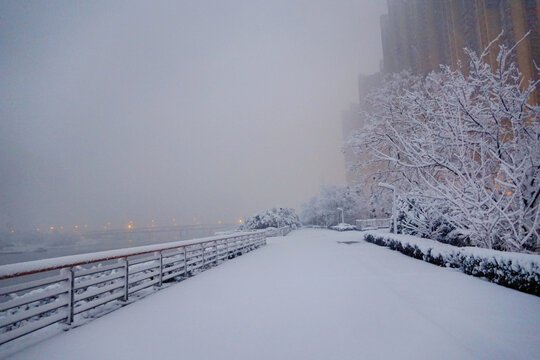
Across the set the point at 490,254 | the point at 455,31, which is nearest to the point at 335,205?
the point at 455,31

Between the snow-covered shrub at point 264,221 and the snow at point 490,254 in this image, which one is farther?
the snow-covered shrub at point 264,221

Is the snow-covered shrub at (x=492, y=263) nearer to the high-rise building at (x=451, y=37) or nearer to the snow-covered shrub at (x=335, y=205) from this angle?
the high-rise building at (x=451, y=37)

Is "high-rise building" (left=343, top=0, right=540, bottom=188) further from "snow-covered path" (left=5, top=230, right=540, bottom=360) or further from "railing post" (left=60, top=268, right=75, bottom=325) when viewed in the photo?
"railing post" (left=60, top=268, right=75, bottom=325)

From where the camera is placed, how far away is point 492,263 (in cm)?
635

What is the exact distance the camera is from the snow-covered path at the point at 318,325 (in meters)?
3.06

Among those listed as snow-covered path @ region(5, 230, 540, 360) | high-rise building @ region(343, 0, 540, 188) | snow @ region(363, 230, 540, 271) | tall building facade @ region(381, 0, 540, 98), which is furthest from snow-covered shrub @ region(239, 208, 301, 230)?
snow-covered path @ region(5, 230, 540, 360)

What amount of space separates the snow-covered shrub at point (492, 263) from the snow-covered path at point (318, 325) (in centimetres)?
27

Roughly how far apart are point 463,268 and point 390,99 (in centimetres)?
1372

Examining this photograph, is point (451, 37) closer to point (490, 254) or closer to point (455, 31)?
point (455, 31)

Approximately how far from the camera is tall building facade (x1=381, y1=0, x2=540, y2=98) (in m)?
22.7

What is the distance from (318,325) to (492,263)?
5131 mm

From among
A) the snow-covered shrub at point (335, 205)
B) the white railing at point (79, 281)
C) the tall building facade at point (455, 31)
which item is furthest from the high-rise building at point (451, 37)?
the snow-covered shrub at point (335, 205)

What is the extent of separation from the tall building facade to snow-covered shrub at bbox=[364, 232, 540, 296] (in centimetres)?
739

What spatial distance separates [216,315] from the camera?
4.43 m
